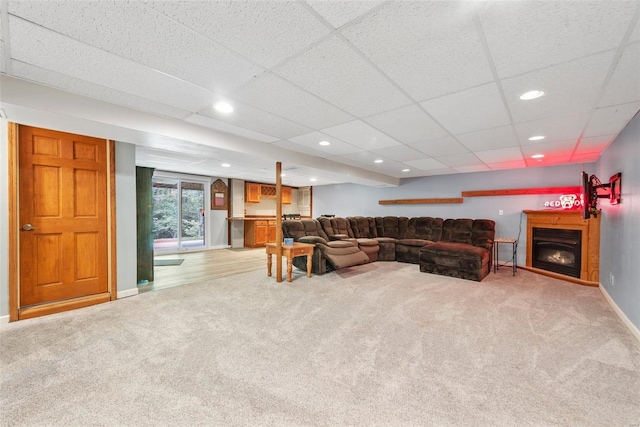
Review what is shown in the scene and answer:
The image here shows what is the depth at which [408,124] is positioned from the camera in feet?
9.83

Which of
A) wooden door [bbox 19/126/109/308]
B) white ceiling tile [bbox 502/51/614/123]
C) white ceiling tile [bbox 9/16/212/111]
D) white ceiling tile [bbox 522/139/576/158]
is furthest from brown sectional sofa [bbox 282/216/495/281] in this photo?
white ceiling tile [bbox 9/16/212/111]

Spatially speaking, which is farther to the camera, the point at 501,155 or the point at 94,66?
the point at 501,155

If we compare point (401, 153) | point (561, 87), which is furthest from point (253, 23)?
point (401, 153)

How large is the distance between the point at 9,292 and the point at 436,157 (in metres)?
5.92

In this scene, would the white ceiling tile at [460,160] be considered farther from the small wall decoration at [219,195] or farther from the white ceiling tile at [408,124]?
the small wall decoration at [219,195]

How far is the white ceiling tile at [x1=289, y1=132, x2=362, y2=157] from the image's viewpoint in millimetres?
3538

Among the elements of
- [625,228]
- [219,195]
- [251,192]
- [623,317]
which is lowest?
[623,317]

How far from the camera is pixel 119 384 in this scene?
1.72 metres

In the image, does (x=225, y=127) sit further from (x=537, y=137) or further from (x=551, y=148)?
(x=551, y=148)

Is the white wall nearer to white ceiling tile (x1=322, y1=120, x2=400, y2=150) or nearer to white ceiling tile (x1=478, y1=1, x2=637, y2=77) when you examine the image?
white ceiling tile (x1=322, y1=120, x2=400, y2=150)

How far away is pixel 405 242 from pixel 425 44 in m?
4.98

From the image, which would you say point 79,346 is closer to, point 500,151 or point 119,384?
point 119,384

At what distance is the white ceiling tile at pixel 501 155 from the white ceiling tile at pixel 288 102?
279cm

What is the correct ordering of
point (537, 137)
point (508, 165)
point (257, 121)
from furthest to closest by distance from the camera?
point (508, 165) → point (537, 137) → point (257, 121)
